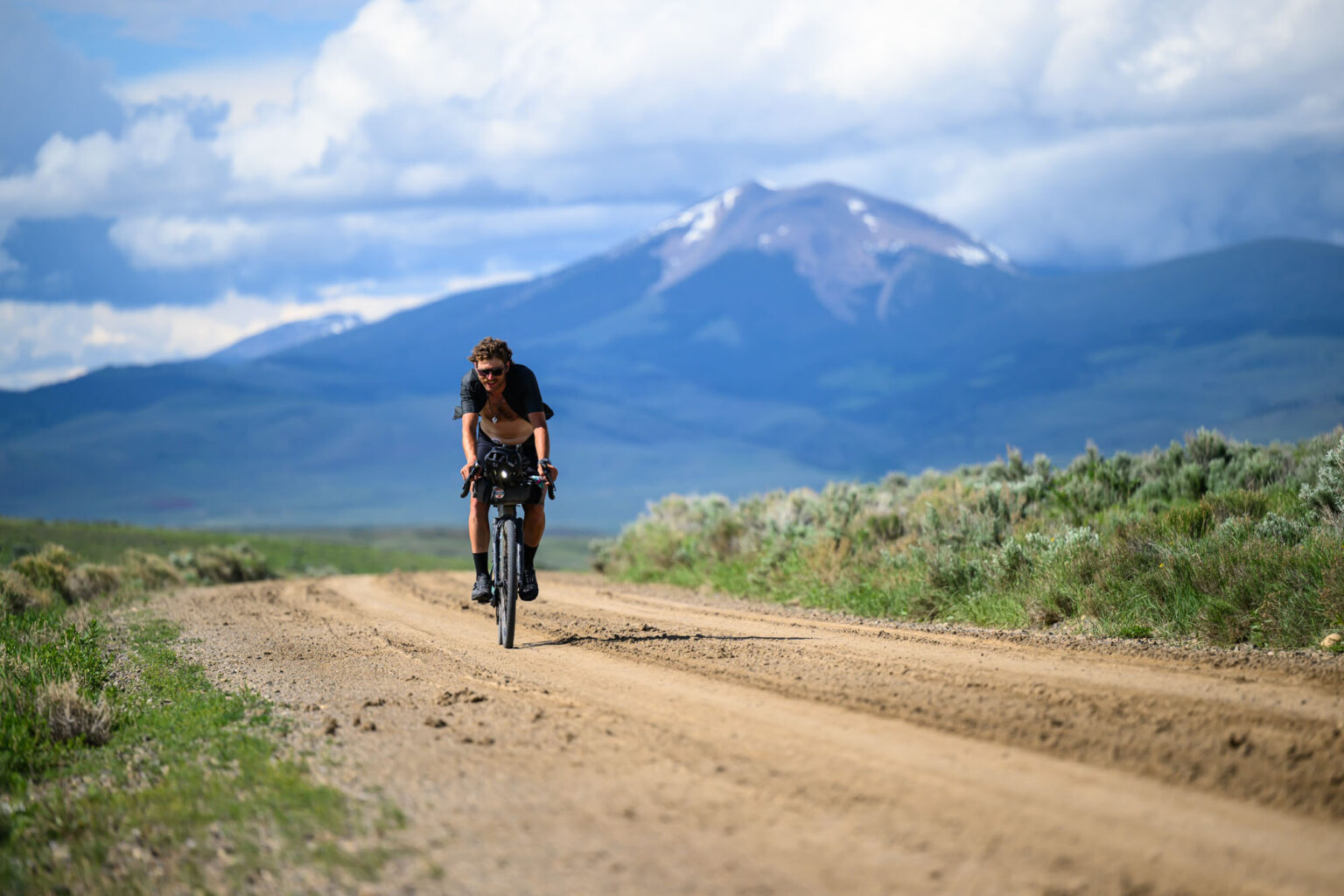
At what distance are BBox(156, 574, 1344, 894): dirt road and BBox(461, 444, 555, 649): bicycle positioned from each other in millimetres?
426

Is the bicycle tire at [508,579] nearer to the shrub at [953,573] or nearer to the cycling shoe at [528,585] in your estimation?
the cycling shoe at [528,585]

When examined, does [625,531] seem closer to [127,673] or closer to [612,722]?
[127,673]

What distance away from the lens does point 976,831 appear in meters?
4.73

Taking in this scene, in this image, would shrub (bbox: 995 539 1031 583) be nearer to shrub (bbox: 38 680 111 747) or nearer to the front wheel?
the front wheel

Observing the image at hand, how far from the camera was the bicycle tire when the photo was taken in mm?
9977

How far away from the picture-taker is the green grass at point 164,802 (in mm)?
4895

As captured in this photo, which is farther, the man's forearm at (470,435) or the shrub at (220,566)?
the shrub at (220,566)

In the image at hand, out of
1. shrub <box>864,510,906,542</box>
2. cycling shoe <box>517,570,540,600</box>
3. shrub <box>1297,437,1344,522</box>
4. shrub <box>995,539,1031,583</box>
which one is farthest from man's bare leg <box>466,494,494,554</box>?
shrub <box>1297,437,1344,522</box>

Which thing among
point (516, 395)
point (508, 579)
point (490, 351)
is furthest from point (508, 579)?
point (490, 351)

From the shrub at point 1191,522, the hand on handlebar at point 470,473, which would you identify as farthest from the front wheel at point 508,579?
the shrub at point 1191,522

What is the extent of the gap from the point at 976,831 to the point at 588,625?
6874 mm

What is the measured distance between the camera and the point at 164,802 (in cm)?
572

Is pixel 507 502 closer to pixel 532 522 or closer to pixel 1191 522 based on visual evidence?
pixel 532 522

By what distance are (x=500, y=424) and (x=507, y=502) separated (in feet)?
2.21
